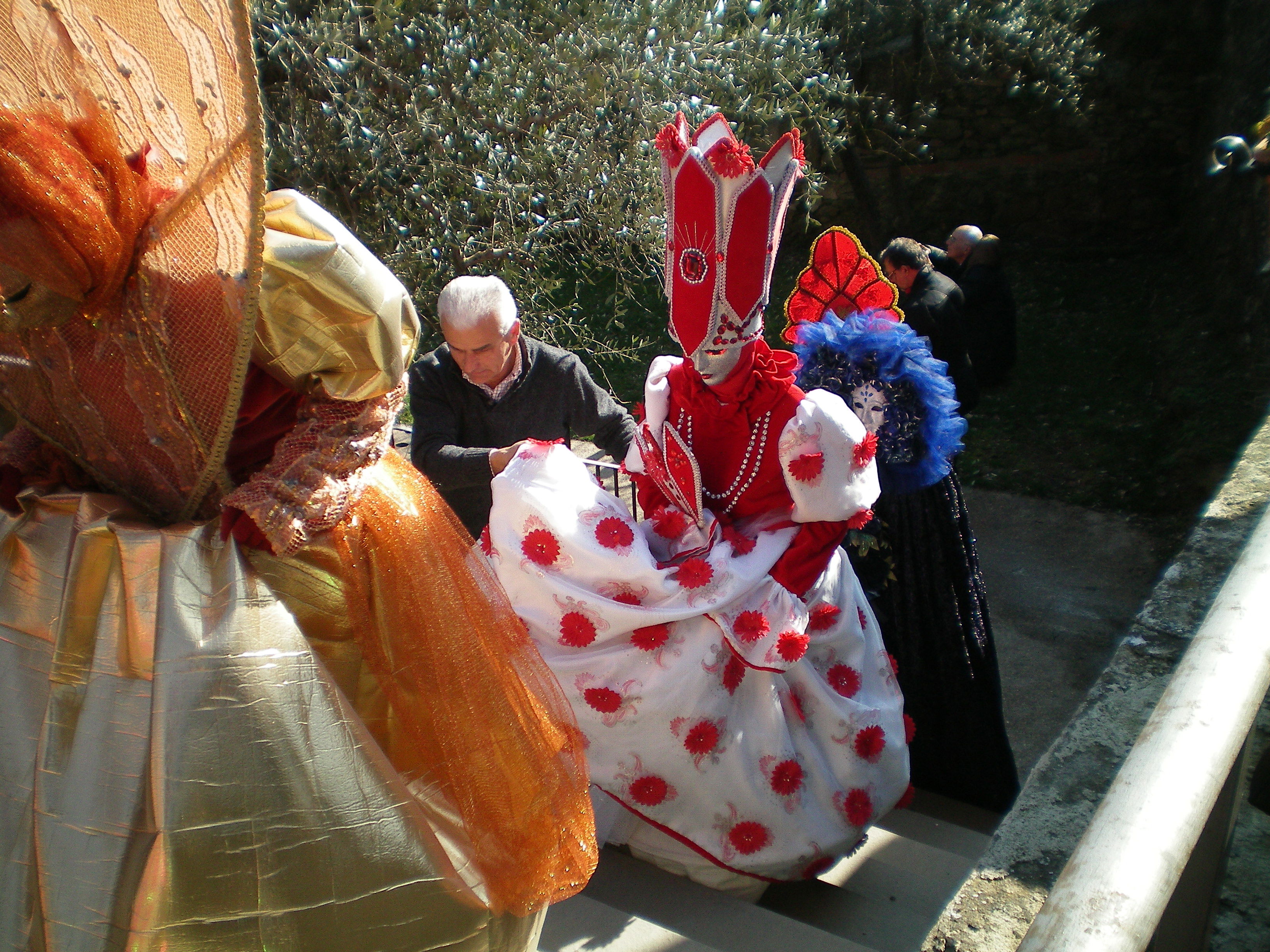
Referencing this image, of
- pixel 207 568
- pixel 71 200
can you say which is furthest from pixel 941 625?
pixel 71 200

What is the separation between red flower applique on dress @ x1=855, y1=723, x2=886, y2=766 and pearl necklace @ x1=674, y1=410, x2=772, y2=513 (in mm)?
666

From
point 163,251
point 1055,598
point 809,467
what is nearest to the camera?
point 163,251

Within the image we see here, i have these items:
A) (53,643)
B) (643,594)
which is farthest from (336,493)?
(643,594)

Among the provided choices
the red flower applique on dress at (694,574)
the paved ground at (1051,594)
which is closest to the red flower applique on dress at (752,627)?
the red flower applique on dress at (694,574)

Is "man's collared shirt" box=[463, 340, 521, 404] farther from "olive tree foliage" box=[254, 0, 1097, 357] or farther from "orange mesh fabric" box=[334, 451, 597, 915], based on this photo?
"olive tree foliage" box=[254, 0, 1097, 357]

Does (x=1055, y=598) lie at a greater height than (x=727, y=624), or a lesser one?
lesser

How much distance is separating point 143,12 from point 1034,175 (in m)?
11.2

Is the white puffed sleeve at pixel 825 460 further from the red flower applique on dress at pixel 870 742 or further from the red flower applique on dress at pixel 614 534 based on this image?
the red flower applique on dress at pixel 870 742

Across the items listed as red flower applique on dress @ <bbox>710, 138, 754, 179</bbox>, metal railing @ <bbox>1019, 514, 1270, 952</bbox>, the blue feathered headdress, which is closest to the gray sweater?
the blue feathered headdress

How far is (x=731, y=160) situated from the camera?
2.02 meters

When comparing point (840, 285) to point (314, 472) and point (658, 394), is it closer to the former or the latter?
point (658, 394)

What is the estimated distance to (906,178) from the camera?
11.2 meters

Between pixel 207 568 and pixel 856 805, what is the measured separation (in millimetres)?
1771

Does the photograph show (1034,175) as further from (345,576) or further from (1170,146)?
(345,576)
